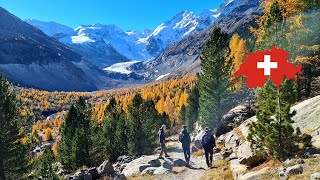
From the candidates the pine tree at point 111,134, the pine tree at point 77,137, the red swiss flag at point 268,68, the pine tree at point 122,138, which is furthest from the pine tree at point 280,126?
the pine tree at point 111,134

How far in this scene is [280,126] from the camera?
57.0ft

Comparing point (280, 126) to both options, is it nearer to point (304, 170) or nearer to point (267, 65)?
point (304, 170)

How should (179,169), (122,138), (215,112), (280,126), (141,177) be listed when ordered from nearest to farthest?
(280,126) < (141,177) < (179,169) < (215,112) < (122,138)

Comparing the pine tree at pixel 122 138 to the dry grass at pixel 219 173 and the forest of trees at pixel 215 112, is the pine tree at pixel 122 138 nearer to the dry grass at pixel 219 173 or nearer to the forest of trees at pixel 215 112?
the forest of trees at pixel 215 112

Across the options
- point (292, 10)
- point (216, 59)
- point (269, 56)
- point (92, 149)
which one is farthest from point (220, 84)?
point (269, 56)

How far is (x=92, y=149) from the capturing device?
5769cm

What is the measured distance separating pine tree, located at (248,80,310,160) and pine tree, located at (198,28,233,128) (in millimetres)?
27657

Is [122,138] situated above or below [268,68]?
above

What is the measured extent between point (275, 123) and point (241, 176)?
353cm

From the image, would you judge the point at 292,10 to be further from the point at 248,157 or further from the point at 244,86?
the point at 244,86

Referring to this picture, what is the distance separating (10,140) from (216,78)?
1059 inches

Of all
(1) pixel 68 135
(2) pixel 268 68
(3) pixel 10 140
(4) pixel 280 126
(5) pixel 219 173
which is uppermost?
(1) pixel 68 135

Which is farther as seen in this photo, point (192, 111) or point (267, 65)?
point (192, 111)

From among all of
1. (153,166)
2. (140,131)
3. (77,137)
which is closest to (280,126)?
(153,166)
